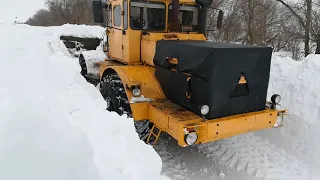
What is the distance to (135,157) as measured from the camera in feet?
8.64

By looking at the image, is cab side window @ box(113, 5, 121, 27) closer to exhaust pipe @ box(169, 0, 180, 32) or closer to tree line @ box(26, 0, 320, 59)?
exhaust pipe @ box(169, 0, 180, 32)

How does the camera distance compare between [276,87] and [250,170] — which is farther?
[276,87]

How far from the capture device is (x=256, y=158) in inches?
195

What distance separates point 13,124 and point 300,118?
16.7 ft

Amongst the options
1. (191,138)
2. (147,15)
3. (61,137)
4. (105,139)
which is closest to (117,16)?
(147,15)

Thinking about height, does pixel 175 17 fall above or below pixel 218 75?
above

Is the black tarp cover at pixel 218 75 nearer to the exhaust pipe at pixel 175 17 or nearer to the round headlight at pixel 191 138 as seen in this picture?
the round headlight at pixel 191 138

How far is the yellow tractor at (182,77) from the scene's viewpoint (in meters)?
4.00

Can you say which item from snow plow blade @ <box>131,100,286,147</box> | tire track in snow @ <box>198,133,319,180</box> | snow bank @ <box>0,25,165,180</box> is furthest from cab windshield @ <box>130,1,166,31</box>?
tire track in snow @ <box>198,133,319,180</box>

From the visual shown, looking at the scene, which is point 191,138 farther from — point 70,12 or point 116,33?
point 70,12

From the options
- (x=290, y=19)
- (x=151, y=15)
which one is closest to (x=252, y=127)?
(x=151, y=15)

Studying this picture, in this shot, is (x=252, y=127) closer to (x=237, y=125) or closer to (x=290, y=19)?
(x=237, y=125)

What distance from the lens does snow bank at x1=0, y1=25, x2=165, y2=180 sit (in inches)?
77.3

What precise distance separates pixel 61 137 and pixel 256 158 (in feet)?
12.2
